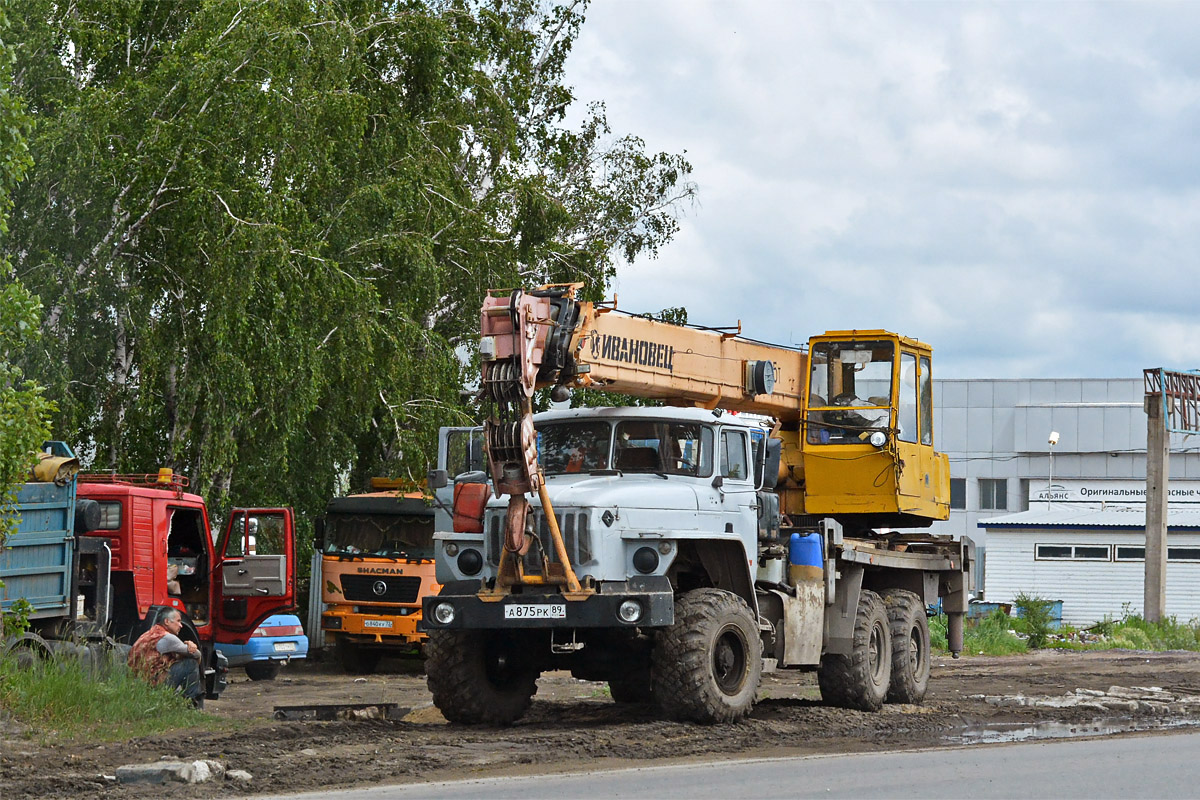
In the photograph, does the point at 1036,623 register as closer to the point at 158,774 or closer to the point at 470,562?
the point at 470,562

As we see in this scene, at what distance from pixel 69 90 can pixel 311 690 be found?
863 centimetres

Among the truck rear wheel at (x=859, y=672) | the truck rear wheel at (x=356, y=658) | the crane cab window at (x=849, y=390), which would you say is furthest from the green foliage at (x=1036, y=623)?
the truck rear wheel at (x=859, y=672)

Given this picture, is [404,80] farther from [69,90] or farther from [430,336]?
[69,90]

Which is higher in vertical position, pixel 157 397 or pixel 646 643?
pixel 157 397

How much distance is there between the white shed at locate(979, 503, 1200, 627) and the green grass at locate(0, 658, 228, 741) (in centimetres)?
3466

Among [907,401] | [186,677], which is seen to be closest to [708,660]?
[186,677]

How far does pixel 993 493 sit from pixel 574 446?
5160 cm

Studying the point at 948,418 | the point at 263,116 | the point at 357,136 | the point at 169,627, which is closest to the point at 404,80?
the point at 357,136

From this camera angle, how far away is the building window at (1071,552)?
4556 cm

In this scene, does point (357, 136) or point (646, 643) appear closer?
point (646, 643)

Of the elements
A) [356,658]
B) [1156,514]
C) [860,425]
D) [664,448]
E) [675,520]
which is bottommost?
[356,658]

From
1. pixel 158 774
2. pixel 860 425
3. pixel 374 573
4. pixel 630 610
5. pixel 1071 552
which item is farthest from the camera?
pixel 1071 552

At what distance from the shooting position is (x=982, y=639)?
3128cm

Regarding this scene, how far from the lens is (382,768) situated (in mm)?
11188
